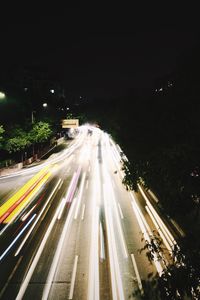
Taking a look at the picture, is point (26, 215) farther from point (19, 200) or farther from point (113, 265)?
point (113, 265)

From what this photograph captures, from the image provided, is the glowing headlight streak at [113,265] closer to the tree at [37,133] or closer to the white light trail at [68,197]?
the white light trail at [68,197]

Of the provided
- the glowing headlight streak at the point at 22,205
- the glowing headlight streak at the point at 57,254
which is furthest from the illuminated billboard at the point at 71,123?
the glowing headlight streak at the point at 57,254

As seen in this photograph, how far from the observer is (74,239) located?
14344 mm

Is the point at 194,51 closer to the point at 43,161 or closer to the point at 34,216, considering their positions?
the point at 34,216

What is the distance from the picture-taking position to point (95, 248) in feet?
43.6

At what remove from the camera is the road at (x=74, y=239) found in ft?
34.2

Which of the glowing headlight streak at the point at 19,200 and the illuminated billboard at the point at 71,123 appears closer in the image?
the glowing headlight streak at the point at 19,200

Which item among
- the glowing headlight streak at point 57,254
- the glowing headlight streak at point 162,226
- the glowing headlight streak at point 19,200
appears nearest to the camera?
the glowing headlight streak at point 57,254

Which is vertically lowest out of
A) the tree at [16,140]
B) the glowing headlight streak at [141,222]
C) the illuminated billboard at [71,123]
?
the glowing headlight streak at [141,222]

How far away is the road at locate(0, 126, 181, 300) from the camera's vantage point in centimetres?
1042

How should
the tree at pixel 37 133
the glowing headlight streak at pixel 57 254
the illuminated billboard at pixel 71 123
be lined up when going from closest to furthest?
1. the glowing headlight streak at pixel 57 254
2. the tree at pixel 37 133
3. the illuminated billboard at pixel 71 123

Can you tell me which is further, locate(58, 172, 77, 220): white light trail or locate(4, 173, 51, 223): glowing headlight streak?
locate(58, 172, 77, 220): white light trail

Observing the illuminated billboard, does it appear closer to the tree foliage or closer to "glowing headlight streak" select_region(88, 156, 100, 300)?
the tree foliage

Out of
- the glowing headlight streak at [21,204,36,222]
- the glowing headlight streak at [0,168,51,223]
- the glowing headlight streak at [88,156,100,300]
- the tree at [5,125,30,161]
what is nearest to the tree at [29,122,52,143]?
the tree at [5,125,30,161]
